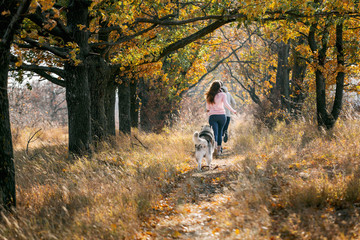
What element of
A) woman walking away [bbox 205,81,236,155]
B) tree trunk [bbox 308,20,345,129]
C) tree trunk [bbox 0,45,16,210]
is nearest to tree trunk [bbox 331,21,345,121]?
tree trunk [bbox 308,20,345,129]

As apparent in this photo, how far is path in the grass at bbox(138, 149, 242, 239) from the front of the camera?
13.3 ft

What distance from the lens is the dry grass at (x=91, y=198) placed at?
3.82 m

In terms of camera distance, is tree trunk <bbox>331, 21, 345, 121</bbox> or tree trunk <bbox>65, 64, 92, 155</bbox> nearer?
tree trunk <bbox>65, 64, 92, 155</bbox>

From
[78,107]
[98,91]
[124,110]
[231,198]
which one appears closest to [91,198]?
[231,198]

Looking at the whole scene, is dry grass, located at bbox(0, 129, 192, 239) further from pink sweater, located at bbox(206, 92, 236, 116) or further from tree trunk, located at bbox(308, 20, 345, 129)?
tree trunk, located at bbox(308, 20, 345, 129)

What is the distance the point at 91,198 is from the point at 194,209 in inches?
68.5

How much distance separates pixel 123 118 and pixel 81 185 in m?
6.47

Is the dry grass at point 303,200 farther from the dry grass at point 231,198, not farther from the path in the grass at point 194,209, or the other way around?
the path in the grass at point 194,209

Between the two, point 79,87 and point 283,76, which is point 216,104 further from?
point 283,76

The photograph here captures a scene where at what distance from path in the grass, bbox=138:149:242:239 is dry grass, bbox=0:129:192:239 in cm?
24

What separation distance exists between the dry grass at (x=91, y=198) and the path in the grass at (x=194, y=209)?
9.5 inches

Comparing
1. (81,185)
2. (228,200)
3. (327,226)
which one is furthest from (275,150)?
(81,185)

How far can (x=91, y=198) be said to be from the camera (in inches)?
185

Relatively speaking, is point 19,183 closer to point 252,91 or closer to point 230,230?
point 230,230
